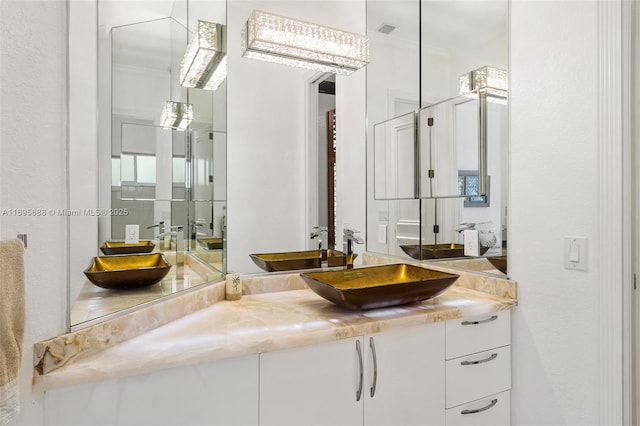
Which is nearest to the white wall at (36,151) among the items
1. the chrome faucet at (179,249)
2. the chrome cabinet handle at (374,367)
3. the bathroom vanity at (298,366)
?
the bathroom vanity at (298,366)

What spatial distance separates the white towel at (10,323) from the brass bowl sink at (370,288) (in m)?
0.92

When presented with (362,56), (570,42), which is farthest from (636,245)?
(362,56)

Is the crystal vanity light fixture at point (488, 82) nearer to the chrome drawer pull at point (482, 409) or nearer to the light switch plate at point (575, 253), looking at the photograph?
the light switch plate at point (575, 253)

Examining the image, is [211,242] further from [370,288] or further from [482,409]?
[482,409]

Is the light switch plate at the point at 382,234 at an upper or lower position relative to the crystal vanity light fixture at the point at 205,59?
lower

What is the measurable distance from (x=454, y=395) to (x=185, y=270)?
123 centimetres

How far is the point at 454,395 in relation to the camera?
4.96 ft

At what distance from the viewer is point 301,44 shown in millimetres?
1847

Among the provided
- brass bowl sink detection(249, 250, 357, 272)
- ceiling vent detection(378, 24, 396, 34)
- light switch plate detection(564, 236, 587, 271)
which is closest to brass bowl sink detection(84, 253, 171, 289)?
brass bowl sink detection(249, 250, 357, 272)

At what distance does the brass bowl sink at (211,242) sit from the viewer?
1.70 meters

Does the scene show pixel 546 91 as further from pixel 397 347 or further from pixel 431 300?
pixel 397 347

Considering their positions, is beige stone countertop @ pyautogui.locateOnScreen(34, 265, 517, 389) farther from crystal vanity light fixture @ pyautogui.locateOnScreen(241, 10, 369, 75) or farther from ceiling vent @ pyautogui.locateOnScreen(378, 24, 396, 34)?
ceiling vent @ pyautogui.locateOnScreen(378, 24, 396, 34)

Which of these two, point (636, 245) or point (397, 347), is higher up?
point (636, 245)

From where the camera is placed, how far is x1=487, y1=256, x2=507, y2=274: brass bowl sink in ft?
5.69
